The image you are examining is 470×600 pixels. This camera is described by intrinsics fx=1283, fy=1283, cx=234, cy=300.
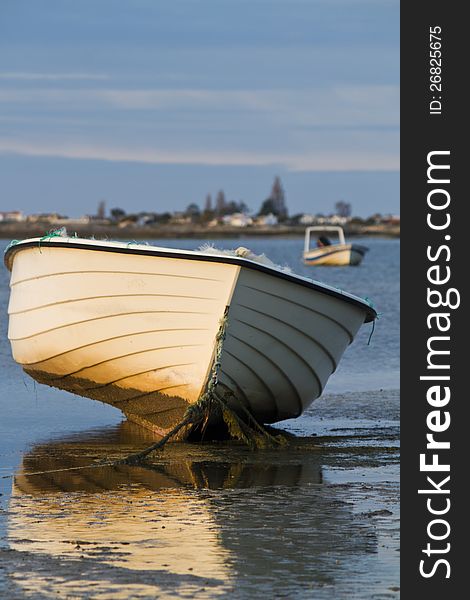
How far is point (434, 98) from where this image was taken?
30.8 ft

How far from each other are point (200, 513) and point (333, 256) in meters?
55.1

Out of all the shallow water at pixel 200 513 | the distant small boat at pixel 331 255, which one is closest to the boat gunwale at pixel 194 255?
the shallow water at pixel 200 513

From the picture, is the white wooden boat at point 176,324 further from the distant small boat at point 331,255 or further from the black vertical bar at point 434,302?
the distant small boat at point 331,255

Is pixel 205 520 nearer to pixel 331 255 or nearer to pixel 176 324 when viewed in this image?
pixel 176 324

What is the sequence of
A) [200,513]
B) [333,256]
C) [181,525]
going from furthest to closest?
[333,256] → [200,513] → [181,525]

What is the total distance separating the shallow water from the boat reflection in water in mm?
12

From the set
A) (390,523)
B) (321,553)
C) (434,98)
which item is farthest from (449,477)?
(434,98)

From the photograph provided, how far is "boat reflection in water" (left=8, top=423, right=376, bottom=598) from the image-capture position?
21.9ft

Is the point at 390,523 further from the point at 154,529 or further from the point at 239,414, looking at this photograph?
the point at 239,414

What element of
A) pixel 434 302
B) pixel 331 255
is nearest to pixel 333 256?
pixel 331 255

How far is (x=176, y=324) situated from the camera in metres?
10.7

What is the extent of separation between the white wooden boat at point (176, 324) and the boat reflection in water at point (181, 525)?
2.41 ft

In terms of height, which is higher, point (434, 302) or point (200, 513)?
point (434, 302)

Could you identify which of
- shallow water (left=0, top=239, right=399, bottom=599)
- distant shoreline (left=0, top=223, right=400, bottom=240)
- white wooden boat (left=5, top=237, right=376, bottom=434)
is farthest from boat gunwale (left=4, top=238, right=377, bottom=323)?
distant shoreline (left=0, top=223, right=400, bottom=240)
